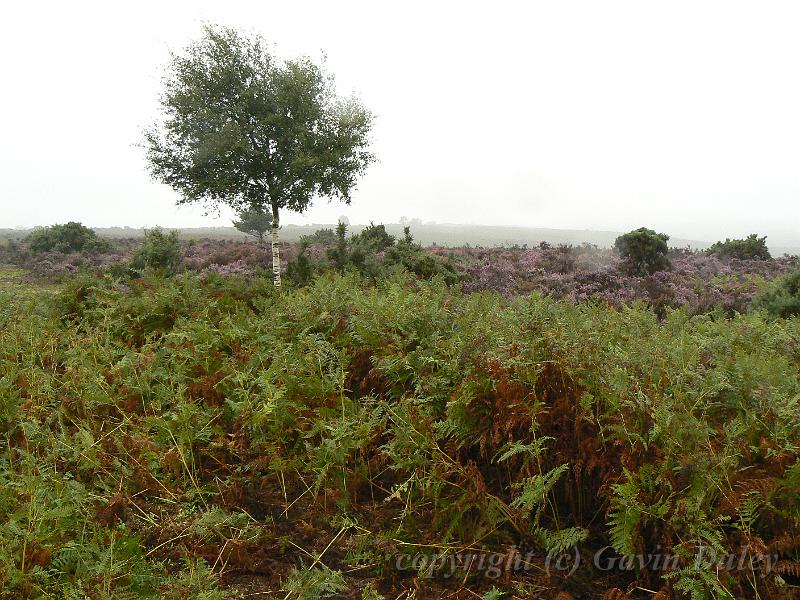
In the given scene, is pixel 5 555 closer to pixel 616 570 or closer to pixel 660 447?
pixel 616 570

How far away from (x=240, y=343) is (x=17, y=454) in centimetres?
249

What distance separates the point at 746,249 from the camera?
67.4 feet

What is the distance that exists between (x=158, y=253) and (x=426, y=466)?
20.5 meters

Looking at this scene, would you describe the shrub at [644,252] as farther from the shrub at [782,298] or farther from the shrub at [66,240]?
the shrub at [66,240]

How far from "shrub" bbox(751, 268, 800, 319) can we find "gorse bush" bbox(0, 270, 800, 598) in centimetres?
514

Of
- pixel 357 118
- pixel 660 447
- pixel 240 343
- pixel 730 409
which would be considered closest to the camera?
pixel 660 447

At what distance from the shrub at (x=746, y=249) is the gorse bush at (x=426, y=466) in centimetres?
1885

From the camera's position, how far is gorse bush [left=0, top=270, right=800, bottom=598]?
2621mm

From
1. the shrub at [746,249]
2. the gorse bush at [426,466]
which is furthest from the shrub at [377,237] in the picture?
the gorse bush at [426,466]

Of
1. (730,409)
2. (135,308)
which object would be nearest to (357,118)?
(135,308)

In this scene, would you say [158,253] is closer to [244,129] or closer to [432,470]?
[244,129]

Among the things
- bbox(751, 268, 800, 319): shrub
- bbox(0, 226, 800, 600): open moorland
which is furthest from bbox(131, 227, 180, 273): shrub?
bbox(751, 268, 800, 319): shrub

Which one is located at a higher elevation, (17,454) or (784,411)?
(784,411)

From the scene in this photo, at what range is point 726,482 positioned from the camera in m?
2.65
